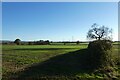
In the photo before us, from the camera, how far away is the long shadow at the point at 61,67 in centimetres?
1670

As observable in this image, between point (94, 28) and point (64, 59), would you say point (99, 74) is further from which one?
point (94, 28)

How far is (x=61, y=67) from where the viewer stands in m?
18.4

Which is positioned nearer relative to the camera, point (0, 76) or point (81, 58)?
point (0, 76)

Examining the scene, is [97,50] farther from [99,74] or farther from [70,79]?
[70,79]

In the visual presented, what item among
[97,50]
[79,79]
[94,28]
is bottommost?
[79,79]

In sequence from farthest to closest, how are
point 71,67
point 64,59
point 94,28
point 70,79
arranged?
1. point 94,28
2. point 64,59
3. point 71,67
4. point 70,79

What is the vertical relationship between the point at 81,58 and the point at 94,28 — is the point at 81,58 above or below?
below

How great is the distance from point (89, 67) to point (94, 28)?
6555 centimetres

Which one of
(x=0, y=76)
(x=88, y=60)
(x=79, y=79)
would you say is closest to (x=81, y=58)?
(x=88, y=60)

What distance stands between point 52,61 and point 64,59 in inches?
48.2

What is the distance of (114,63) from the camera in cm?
2116

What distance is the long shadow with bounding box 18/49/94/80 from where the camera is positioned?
16.7 m

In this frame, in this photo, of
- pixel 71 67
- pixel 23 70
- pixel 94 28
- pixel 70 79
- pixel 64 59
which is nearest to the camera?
pixel 70 79

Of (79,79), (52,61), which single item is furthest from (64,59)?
(79,79)
